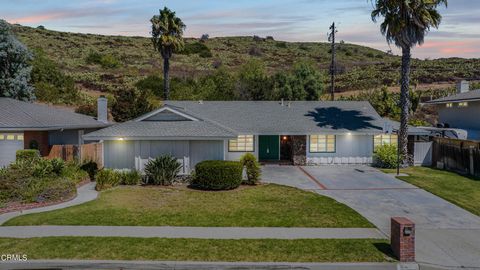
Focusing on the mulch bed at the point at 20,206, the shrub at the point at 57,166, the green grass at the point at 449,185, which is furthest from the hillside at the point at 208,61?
the mulch bed at the point at 20,206

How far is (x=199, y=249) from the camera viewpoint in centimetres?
1184

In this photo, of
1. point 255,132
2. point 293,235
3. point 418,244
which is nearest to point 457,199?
point 418,244

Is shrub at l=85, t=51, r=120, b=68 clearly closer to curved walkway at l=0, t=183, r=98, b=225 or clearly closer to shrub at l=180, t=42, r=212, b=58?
Result: shrub at l=180, t=42, r=212, b=58

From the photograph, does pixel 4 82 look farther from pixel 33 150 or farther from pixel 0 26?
pixel 33 150

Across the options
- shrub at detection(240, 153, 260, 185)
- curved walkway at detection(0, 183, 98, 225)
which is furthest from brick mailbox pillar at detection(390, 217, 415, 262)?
curved walkway at detection(0, 183, 98, 225)

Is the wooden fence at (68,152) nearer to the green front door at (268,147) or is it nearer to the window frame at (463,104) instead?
the green front door at (268,147)

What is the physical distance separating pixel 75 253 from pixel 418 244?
31.4 ft

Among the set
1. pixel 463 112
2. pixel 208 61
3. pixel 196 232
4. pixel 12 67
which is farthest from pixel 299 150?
pixel 208 61

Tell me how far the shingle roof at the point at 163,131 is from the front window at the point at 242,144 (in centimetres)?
487

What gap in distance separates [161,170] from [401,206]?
37.9 feet

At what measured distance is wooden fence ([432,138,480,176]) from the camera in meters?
25.2

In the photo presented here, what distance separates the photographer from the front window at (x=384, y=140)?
99.6 ft

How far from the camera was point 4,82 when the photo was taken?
126 feet

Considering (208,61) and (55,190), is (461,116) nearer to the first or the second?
(55,190)
